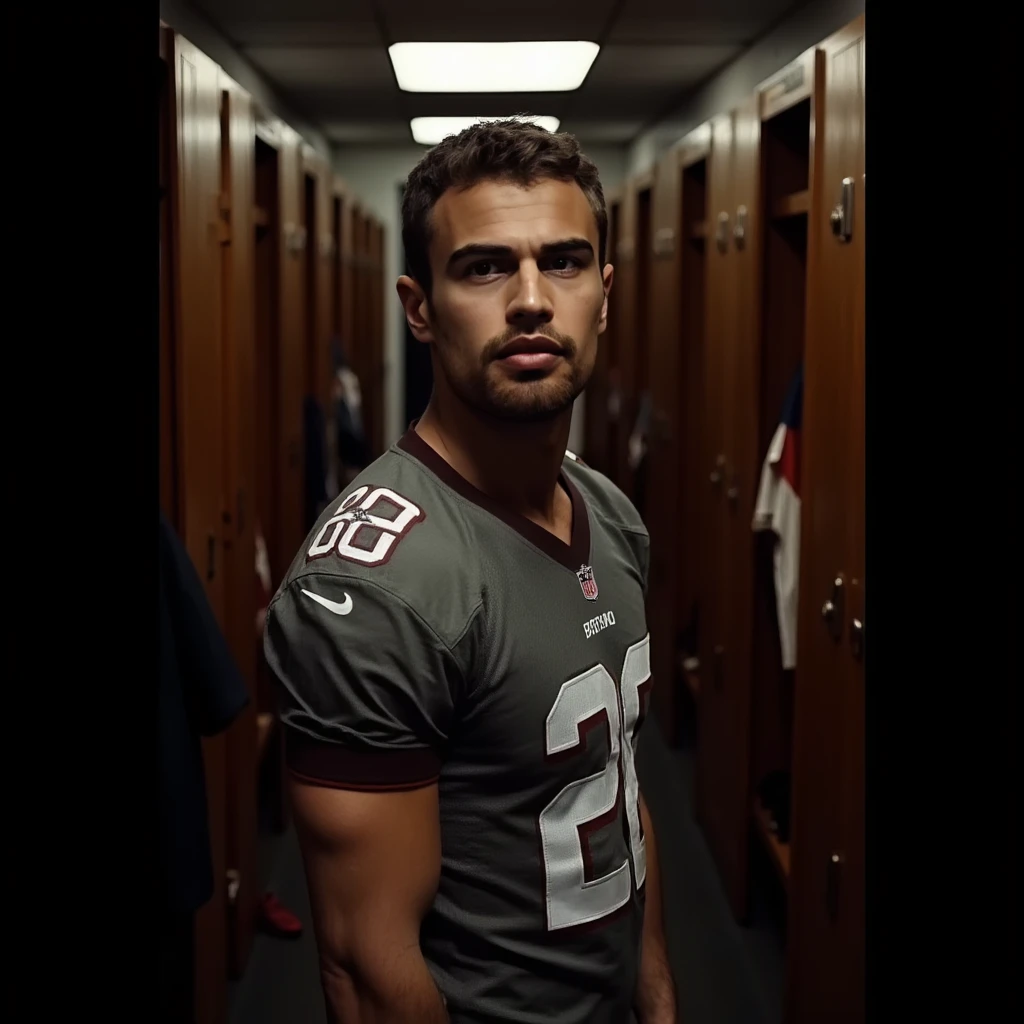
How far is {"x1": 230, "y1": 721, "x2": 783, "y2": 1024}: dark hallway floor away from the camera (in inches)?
97.5

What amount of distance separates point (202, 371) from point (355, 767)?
1255 millimetres

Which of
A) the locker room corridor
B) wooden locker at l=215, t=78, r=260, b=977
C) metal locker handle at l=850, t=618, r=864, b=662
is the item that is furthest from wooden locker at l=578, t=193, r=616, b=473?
metal locker handle at l=850, t=618, r=864, b=662

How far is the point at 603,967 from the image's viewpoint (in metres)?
1.23

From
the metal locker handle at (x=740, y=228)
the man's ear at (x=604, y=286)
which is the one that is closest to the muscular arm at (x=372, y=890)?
the man's ear at (x=604, y=286)

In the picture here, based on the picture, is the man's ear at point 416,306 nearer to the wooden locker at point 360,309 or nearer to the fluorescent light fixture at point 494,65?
the fluorescent light fixture at point 494,65

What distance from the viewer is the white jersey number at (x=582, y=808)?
1.16 meters

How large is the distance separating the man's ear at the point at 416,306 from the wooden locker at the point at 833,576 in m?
0.85

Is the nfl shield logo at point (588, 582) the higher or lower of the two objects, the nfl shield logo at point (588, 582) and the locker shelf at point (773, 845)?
the higher

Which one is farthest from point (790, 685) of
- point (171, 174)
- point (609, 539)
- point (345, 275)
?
point (345, 275)

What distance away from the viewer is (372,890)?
1.06 m

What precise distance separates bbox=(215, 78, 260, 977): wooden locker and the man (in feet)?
3.99

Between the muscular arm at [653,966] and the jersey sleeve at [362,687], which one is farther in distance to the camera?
the muscular arm at [653,966]

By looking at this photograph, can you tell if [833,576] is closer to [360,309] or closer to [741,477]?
[741,477]

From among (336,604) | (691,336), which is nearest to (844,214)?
(336,604)
